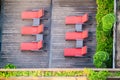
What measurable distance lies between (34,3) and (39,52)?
2702mm

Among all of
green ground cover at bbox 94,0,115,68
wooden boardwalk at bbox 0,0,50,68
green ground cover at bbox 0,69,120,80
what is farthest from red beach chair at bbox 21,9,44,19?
green ground cover at bbox 0,69,120,80

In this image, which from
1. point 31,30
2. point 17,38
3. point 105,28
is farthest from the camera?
point 17,38

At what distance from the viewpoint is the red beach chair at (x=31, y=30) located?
2880cm

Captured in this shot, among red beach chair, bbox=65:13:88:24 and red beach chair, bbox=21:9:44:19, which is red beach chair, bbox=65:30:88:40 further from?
red beach chair, bbox=21:9:44:19

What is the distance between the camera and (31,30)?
2891 centimetres

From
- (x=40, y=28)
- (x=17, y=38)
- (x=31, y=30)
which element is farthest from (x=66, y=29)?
(x=17, y=38)

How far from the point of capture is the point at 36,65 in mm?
28641

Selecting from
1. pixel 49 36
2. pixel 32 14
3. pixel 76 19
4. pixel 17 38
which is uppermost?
pixel 32 14

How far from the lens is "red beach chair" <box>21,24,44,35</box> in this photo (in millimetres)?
28797

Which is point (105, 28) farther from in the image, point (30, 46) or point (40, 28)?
point (30, 46)

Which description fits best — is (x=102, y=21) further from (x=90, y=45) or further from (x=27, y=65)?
(x=27, y=65)

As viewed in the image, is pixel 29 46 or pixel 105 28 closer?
pixel 105 28

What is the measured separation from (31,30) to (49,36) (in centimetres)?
99

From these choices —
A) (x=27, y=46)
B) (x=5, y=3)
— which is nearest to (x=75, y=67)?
(x=27, y=46)
